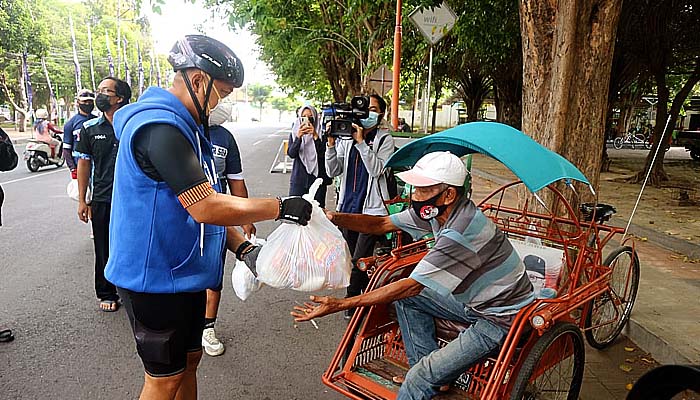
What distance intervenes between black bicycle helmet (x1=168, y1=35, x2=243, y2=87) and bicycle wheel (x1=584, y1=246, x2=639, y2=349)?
124 inches

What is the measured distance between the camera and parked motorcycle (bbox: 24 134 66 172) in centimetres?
1329

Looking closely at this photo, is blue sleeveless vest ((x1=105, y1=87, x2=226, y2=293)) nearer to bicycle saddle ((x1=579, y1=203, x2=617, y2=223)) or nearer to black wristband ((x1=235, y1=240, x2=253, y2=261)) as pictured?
black wristband ((x1=235, y1=240, x2=253, y2=261))

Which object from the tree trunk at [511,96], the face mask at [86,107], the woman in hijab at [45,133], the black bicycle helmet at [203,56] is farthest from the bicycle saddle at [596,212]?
the tree trunk at [511,96]

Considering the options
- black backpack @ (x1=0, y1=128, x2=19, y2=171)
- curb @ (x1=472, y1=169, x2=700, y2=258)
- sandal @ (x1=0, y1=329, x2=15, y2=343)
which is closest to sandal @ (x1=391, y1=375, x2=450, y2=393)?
sandal @ (x1=0, y1=329, x2=15, y2=343)

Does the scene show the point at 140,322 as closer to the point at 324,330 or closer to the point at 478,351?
the point at 478,351

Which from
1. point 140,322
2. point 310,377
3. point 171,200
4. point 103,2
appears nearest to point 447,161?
point 171,200

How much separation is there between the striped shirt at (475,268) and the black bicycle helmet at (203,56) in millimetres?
1219

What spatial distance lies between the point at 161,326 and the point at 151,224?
45 cm

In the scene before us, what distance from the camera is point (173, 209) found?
1979 mm

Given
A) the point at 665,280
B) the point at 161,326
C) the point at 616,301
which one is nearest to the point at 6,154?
the point at 161,326

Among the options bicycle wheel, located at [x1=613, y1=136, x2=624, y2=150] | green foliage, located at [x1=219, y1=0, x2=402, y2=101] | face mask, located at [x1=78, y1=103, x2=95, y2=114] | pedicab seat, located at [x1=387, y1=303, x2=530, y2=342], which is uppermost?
green foliage, located at [x1=219, y1=0, x2=402, y2=101]

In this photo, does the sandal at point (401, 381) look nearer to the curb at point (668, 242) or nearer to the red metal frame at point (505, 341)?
the red metal frame at point (505, 341)

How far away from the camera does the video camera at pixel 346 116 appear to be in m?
4.39

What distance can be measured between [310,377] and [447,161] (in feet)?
6.11
